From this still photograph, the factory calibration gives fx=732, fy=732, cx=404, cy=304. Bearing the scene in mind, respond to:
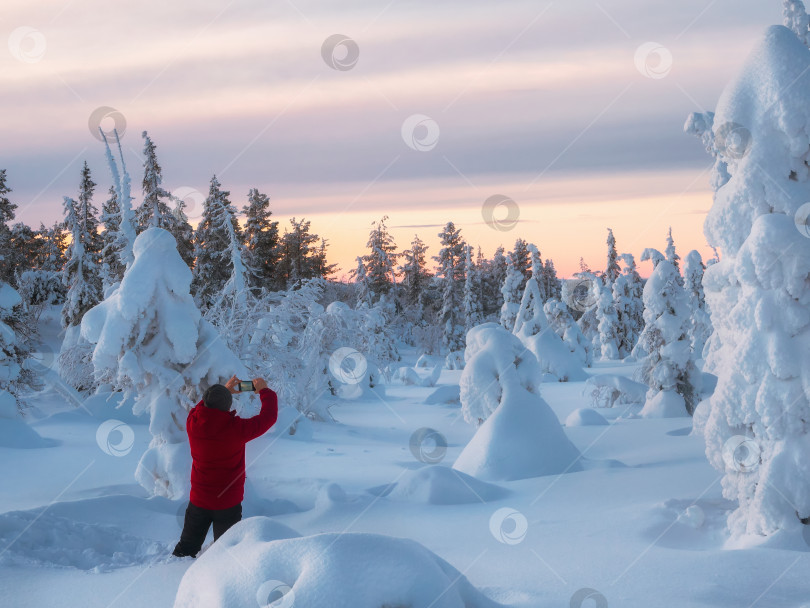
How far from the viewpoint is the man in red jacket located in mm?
6742

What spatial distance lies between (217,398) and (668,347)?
22.6 metres

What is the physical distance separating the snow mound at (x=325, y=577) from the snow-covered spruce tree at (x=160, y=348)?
21.5ft

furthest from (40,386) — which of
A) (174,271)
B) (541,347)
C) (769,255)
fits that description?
(769,255)

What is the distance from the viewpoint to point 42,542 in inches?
327

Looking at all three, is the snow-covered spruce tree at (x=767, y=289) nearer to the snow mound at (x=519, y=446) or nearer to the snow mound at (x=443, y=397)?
the snow mound at (x=519, y=446)

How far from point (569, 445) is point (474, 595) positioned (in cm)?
1020

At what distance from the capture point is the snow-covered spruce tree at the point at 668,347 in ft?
86.3

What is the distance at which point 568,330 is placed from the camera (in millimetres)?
53094

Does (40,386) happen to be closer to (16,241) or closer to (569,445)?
(569,445)

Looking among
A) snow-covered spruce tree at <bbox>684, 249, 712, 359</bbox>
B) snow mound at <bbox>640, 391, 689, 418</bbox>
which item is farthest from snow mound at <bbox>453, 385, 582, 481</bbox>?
snow-covered spruce tree at <bbox>684, 249, 712, 359</bbox>

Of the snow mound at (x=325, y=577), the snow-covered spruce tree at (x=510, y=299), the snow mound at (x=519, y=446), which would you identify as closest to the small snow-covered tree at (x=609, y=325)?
the snow-covered spruce tree at (x=510, y=299)

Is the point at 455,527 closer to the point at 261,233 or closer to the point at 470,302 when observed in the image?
the point at 261,233

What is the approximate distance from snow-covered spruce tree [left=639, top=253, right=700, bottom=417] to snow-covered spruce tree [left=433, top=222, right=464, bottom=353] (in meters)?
40.1

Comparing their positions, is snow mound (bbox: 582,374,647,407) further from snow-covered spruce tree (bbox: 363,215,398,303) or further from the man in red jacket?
snow-covered spruce tree (bbox: 363,215,398,303)
